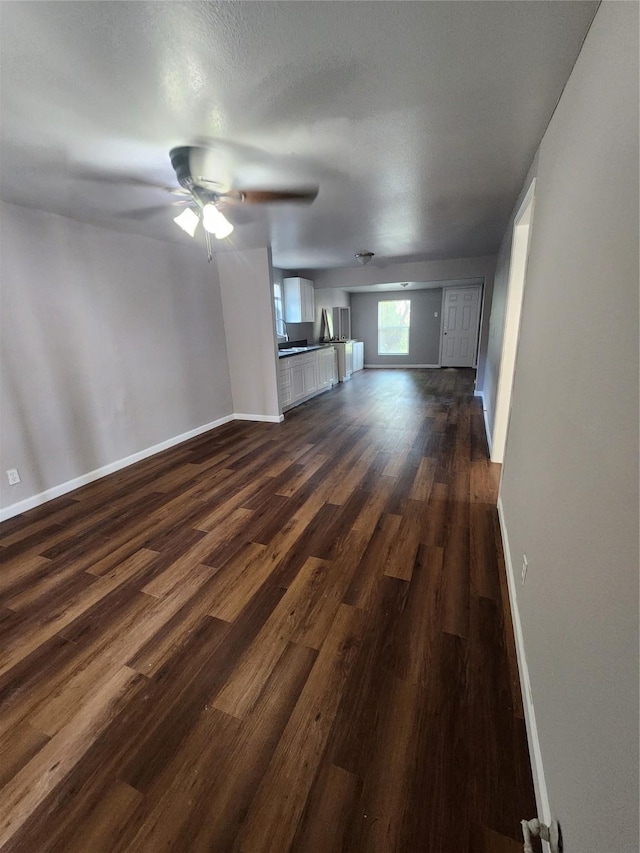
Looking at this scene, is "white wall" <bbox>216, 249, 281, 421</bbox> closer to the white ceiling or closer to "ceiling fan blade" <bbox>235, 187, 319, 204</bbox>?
"ceiling fan blade" <bbox>235, 187, 319, 204</bbox>

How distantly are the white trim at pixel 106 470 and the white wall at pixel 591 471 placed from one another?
11.5 ft

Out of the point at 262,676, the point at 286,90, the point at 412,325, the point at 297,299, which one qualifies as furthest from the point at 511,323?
the point at 412,325

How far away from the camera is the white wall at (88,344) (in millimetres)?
2615

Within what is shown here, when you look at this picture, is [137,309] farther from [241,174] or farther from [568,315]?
[568,315]

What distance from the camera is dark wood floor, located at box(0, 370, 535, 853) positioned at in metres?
0.97

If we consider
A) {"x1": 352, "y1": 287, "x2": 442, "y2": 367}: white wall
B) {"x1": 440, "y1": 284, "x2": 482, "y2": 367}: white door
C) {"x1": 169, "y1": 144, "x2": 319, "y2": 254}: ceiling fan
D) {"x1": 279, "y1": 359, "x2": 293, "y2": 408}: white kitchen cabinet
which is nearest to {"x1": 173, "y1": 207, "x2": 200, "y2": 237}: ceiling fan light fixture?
{"x1": 169, "y1": 144, "x2": 319, "y2": 254}: ceiling fan

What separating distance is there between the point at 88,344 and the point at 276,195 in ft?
6.97

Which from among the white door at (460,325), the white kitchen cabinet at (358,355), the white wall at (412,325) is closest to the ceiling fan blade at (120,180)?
the white kitchen cabinet at (358,355)

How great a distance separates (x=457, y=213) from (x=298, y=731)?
3839 millimetres

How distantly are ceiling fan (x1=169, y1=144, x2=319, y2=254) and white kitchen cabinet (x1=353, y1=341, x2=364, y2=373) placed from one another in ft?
19.6

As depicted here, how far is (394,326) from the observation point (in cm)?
930

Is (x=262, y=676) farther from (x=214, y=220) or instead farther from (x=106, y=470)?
(x=106, y=470)

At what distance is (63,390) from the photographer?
2936 millimetres

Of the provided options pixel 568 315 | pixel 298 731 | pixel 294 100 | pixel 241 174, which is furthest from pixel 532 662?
pixel 241 174
